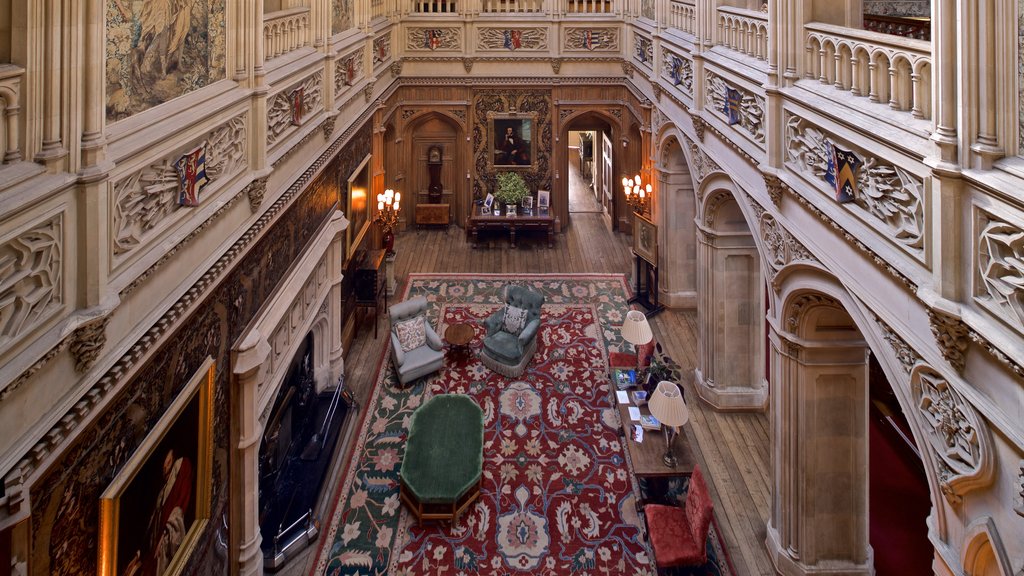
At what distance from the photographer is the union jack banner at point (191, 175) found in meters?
4.11

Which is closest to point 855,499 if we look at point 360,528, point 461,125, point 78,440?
point 360,528

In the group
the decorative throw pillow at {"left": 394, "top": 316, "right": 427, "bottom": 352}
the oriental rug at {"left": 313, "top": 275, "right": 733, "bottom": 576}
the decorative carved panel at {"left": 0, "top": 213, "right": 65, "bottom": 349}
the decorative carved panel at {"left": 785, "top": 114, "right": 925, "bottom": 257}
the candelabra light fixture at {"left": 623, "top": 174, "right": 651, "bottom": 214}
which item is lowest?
the oriental rug at {"left": 313, "top": 275, "right": 733, "bottom": 576}

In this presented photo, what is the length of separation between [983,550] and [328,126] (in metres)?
7.29

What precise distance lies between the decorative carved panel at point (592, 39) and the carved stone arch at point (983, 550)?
14070mm

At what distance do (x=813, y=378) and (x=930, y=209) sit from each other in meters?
2.70

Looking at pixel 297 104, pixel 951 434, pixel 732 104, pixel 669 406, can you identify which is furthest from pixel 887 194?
pixel 297 104

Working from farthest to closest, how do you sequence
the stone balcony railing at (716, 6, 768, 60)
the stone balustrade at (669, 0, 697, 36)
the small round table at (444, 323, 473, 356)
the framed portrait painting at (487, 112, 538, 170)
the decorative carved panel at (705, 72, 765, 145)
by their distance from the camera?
1. the framed portrait painting at (487, 112, 538, 170)
2. the small round table at (444, 323, 473, 356)
3. the stone balustrade at (669, 0, 697, 36)
4. the stone balcony railing at (716, 6, 768, 60)
5. the decorative carved panel at (705, 72, 765, 145)

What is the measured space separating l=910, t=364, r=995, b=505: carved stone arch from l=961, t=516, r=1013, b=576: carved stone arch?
171mm

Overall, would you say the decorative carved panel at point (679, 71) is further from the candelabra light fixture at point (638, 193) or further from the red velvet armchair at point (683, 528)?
the red velvet armchair at point (683, 528)

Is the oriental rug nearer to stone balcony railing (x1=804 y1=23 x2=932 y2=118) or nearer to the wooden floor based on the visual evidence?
the wooden floor

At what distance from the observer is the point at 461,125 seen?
53.5ft

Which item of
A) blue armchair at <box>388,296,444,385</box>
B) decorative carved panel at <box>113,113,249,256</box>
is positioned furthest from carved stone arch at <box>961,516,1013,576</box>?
blue armchair at <box>388,296,444,385</box>

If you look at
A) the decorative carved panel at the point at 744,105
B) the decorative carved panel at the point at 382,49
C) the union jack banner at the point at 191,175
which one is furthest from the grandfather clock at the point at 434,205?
the union jack banner at the point at 191,175

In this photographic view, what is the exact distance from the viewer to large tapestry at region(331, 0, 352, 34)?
8.52 m
